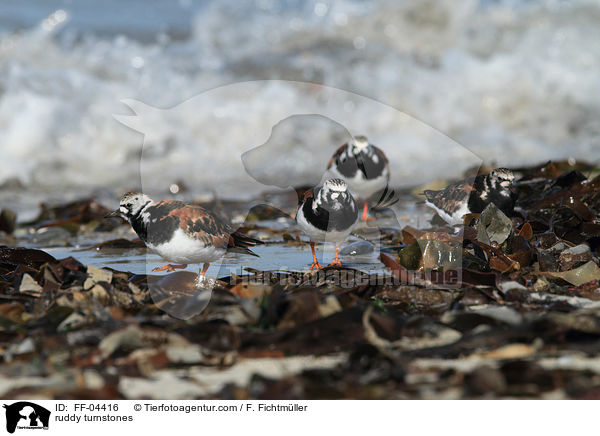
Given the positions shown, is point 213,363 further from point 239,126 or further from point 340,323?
point 239,126

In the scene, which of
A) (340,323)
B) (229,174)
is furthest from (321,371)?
(229,174)

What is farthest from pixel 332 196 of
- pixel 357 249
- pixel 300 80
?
pixel 300 80

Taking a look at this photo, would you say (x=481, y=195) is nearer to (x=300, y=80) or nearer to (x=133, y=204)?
(x=133, y=204)

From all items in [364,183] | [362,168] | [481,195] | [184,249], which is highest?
[362,168]

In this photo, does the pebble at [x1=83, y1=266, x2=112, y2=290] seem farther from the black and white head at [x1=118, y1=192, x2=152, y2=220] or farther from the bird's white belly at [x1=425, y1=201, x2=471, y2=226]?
the bird's white belly at [x1=425, y1=201, x2=471, y2=226]

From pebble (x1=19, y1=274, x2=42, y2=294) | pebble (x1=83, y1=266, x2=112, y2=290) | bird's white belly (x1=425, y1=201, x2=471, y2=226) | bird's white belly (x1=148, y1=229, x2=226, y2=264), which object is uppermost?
bird's white belly (x1=425, y1=201, x2=471, y2=226)

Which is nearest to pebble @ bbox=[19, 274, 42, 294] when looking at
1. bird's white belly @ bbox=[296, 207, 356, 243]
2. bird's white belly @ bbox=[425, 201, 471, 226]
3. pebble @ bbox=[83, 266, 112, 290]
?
pebble @ bbox=[83, 266, 112, 290]

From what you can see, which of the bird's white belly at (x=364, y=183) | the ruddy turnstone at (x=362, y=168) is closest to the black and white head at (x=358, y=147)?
the ruddy turnstone at (x=362, y=168)
